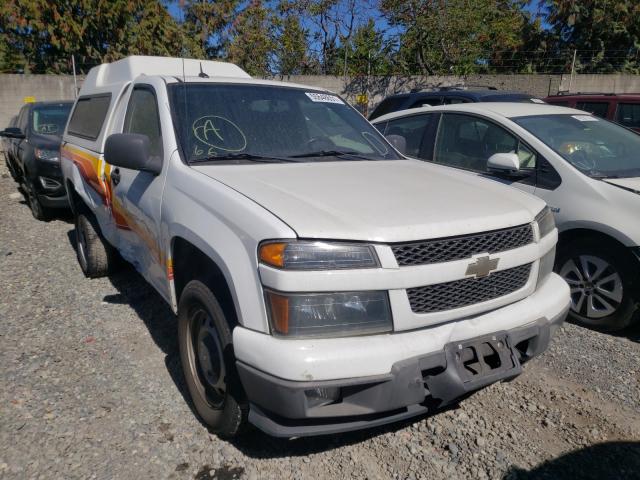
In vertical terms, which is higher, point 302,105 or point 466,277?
point 302,105

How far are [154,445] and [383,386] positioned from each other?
137 centimetres

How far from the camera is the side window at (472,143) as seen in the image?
4.58 m

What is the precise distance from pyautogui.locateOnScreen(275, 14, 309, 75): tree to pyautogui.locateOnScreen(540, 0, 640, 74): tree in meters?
9.75

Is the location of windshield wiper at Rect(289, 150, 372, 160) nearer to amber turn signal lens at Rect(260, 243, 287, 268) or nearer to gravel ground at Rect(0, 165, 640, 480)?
amber turn signal lens at Rect(260, 243, 287, 268)

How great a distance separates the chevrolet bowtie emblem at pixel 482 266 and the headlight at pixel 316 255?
1.64 feet

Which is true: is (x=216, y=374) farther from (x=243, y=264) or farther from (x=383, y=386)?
(x=383, y=386)

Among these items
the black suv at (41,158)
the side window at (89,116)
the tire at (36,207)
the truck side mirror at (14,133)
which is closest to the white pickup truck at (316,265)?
the side window at (89,116)

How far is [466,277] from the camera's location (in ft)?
7.64

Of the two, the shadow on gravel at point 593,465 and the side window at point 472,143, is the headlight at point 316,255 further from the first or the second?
the side window at point 472,143

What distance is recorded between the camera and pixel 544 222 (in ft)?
9.25

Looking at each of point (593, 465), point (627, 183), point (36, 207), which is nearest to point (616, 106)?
point (627, 183)

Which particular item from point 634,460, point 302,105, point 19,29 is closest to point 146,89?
point 302,105

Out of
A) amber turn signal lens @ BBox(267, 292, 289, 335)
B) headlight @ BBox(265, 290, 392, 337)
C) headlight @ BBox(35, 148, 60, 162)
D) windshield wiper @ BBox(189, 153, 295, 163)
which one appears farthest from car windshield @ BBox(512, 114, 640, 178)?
headlight @ BBox(35, 148, 60, 162)

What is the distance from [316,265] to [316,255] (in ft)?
0.13
